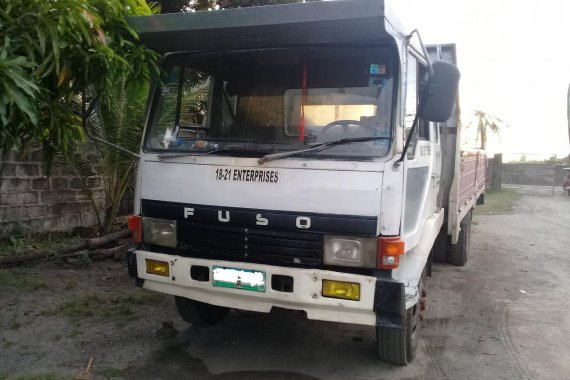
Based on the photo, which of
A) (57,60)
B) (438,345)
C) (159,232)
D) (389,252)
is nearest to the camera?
(57,60)

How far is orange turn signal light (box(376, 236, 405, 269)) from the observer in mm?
3303

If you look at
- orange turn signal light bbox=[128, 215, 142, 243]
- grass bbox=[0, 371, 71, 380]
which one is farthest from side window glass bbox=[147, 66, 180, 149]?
grass bbox=[0, 371, 71, 380]

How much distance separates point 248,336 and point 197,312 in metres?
0.51

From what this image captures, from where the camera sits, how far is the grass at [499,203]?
47.3ft

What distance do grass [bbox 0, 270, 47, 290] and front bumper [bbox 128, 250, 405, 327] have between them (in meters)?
2.47

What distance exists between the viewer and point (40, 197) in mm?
7152

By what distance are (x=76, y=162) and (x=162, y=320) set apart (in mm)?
3229

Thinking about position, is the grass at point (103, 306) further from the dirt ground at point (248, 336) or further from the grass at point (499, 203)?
the grass at point (499, 203)

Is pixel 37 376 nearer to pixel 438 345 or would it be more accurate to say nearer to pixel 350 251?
pixel 350 251

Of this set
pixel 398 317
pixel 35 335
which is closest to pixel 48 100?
pixel 35 335

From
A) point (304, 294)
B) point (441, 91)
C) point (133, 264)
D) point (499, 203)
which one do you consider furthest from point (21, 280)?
point (499, 203)

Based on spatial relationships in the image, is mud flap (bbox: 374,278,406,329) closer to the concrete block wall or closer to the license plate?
the license plate

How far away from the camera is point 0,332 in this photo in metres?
4.54

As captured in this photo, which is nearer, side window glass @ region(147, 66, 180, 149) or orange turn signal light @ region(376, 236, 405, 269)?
orange turn signal light @ region(376, 236, 405, 269)
